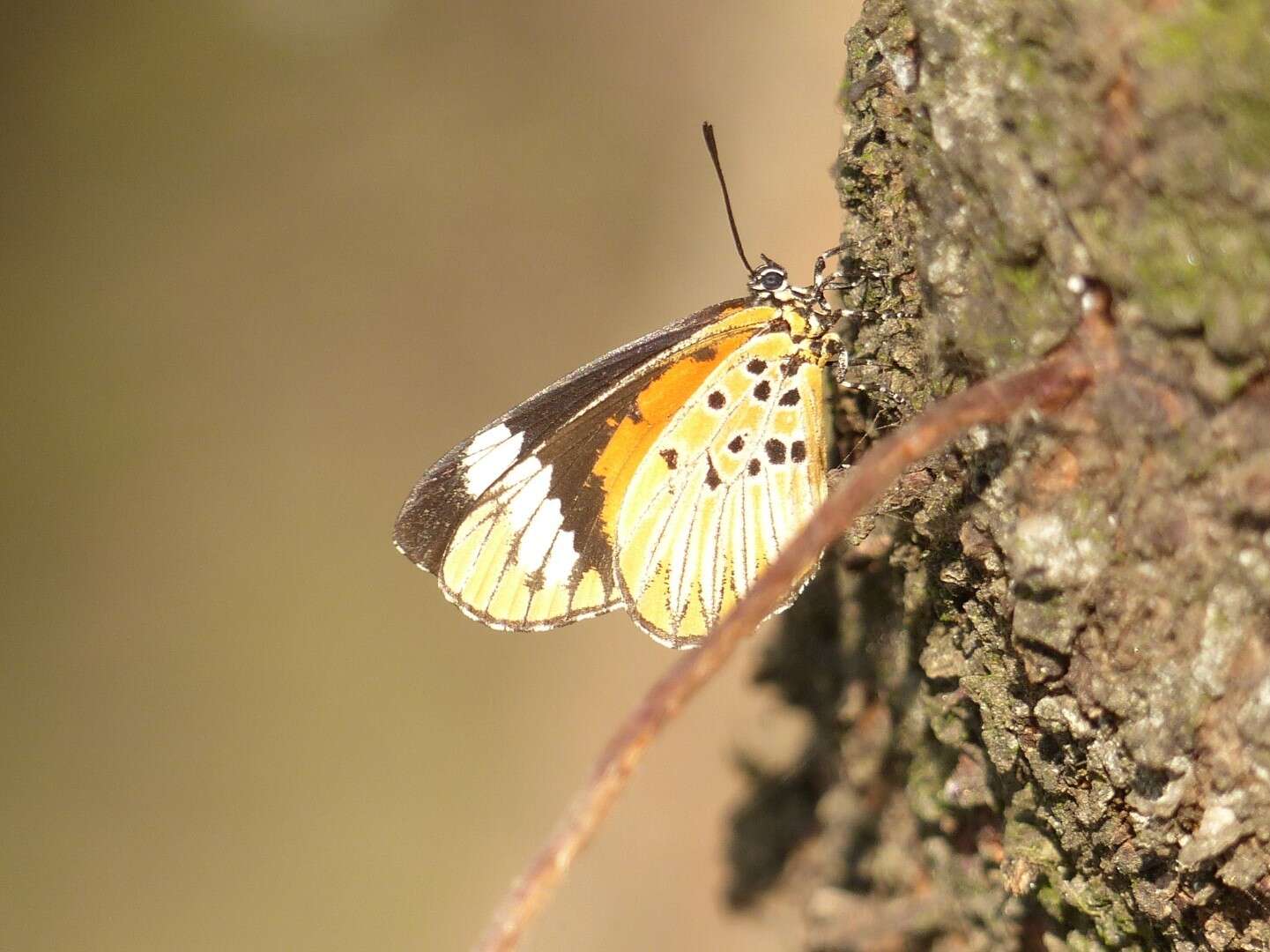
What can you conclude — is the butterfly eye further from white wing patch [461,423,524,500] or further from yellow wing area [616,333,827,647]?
white wing patch [461,423,524,500]

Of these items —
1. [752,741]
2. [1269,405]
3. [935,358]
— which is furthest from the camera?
[752,741]

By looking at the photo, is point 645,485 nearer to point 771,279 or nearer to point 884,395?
point 771,279

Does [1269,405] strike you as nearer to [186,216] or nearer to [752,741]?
[752,741]

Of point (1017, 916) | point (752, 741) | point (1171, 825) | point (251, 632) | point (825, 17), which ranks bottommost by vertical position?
point (1017, 916)

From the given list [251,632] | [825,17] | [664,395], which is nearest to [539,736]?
[251,632]

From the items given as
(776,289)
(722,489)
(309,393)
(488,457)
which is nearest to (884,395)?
(776,289)

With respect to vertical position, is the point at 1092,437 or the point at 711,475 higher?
the point at 711,475
